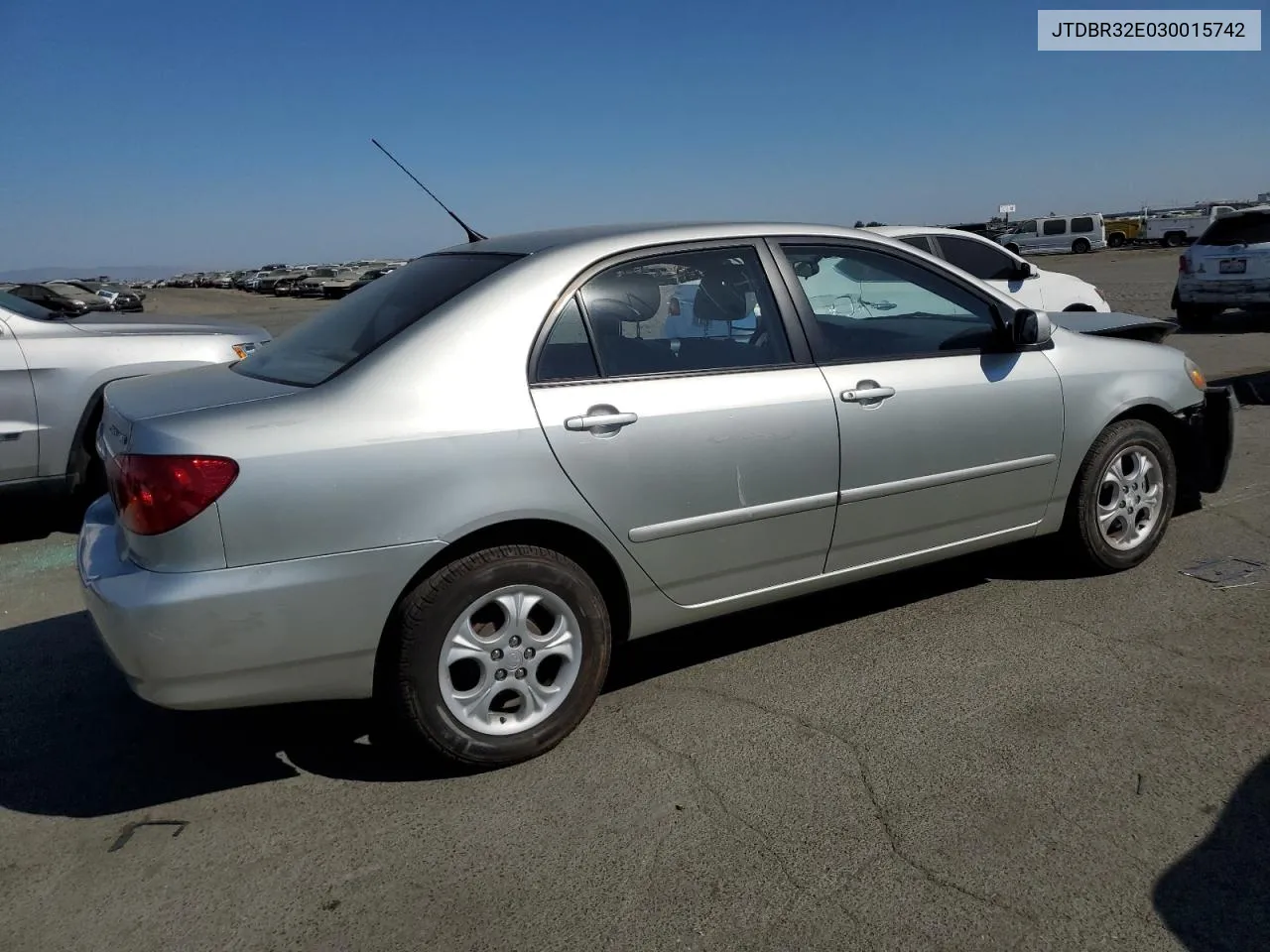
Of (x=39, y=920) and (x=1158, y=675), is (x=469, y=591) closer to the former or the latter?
(x=39, y=920)

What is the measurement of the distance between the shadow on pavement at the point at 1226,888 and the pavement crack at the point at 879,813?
343mm

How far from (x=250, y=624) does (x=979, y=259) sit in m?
8.03

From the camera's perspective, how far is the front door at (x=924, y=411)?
12.1ft

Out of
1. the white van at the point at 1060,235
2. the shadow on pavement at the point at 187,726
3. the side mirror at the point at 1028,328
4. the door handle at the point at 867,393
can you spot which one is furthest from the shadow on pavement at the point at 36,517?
the white van at the point at 1060,235

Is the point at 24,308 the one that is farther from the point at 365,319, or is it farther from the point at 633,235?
the point at 633,235

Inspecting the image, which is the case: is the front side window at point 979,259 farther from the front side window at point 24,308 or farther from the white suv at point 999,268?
the front side window at point 24,308

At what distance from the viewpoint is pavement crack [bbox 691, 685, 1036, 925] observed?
2443 mm

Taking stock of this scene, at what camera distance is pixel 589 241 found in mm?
3432

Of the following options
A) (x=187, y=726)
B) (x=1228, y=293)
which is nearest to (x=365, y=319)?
(x=187, y=726)

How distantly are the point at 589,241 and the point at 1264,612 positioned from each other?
3.00 metres

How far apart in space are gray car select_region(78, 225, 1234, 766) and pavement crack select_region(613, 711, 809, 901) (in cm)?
28

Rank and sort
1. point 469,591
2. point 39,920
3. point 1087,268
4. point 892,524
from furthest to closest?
point 1087,268 → point 892,524 → point 469,591 → point 39,920

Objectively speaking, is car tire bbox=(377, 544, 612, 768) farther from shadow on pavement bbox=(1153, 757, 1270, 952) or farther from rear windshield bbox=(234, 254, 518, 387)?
shadow on pavement bbox=(1153, 757, 1270, 952)

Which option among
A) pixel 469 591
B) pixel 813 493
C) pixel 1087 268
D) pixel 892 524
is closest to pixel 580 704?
pixel 469 591
